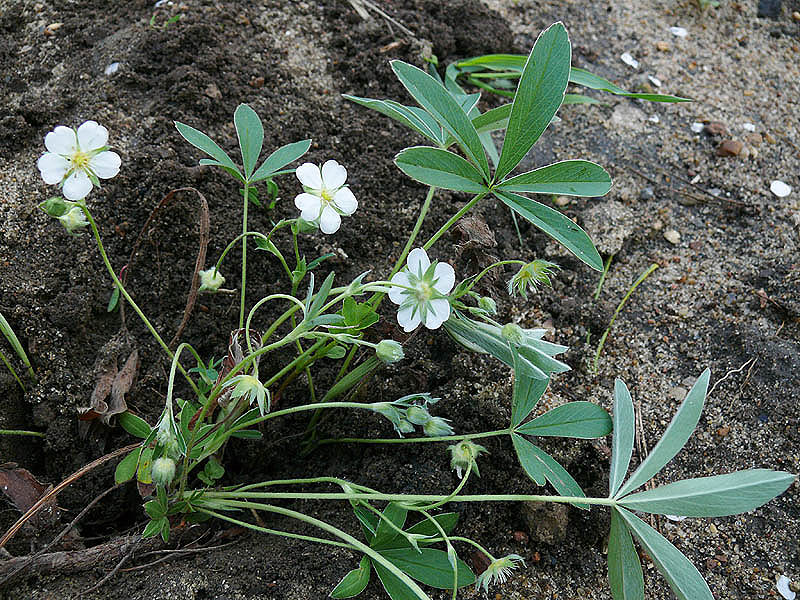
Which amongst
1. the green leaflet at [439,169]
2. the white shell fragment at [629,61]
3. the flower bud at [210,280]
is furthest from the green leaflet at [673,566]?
the white shell fragment at [629,61]

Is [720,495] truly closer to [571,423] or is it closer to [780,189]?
[571,423]

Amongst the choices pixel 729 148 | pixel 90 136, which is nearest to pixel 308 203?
pixel 90 136

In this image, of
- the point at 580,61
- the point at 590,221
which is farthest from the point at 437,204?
the point at 580,61

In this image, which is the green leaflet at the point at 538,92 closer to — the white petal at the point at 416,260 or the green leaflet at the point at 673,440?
the white petal at the point at 416,260

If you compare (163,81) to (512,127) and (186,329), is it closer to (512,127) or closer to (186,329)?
(186,329)

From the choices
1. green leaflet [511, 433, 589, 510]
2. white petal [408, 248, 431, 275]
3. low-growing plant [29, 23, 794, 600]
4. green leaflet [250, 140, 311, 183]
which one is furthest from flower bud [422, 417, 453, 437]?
green leaflet [250, 140, 311, 183]

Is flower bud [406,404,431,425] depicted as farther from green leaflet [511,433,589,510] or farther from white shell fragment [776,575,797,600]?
white shell fragment [776,575,797,600]

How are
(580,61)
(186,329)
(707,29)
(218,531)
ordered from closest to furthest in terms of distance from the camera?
(218,531), (186,329), (580,61), (707,29)
